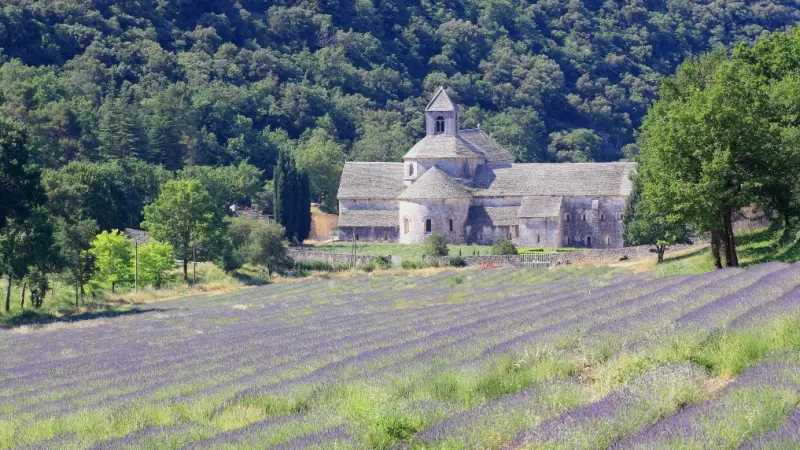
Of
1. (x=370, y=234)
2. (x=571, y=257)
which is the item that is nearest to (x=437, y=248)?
(x=571, y=257)

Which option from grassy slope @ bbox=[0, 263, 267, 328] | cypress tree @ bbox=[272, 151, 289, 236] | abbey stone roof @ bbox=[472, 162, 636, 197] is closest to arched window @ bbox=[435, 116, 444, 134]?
abbey stone roof @ bbox=[472, 162, 636, 197]

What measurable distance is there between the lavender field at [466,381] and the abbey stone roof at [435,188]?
7314cm

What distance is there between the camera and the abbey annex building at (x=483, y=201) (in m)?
108

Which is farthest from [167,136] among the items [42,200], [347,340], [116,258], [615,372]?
[615,372]

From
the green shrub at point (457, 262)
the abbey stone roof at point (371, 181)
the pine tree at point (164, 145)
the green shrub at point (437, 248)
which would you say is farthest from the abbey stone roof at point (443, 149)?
the pine tree at point (164, 145)

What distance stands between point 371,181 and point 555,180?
1701 centimetres

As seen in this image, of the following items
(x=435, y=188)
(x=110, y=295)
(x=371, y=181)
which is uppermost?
(x=371, y=181)

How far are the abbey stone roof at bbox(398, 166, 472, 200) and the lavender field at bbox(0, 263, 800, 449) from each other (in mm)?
73145

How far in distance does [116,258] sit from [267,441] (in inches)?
2567

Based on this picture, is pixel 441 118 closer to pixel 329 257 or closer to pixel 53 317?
pixel 329 257

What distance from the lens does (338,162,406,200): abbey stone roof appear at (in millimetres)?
114938

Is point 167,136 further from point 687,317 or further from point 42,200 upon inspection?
point 687,317

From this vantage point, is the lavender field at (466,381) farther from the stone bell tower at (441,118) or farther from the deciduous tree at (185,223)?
the stone bell tower at (441,118)

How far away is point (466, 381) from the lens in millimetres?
17312
